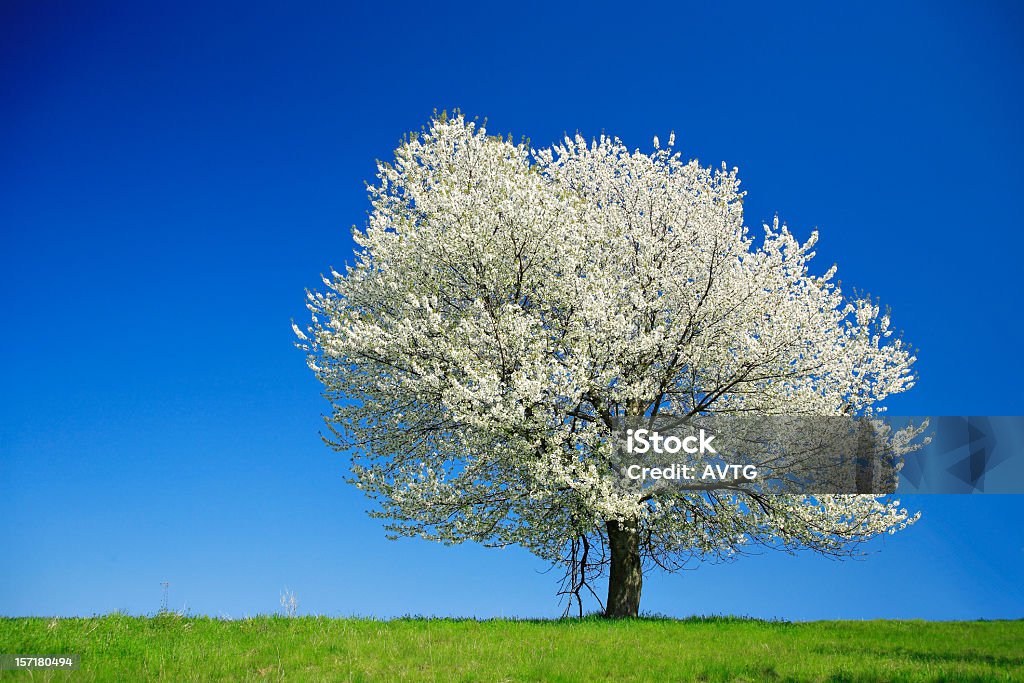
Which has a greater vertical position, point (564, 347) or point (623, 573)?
point (564, 347)

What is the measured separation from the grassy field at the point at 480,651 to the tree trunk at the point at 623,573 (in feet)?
7.90

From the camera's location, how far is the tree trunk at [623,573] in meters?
21.2

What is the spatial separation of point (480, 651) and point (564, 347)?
864cm

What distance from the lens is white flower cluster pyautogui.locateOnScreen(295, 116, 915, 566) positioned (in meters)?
19.5

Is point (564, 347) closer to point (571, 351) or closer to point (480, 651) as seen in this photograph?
point (571, 351)

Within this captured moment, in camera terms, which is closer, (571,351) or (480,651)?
(480,651)

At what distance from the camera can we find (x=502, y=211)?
20312 millimetres

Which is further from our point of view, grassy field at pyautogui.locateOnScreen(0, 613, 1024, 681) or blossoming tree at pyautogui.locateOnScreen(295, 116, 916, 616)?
blossoming tree at pyautogui.locateOnScreen(295, 116, 916, 616)

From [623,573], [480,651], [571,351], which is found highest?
[571,351]

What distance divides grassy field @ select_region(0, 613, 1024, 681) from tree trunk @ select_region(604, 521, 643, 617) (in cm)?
241

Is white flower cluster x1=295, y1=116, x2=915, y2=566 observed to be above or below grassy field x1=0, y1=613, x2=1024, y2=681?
above

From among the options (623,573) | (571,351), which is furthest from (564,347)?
(623,573)

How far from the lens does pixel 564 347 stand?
2058 cm

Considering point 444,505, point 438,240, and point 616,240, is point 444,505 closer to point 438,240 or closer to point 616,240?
point 438,240
